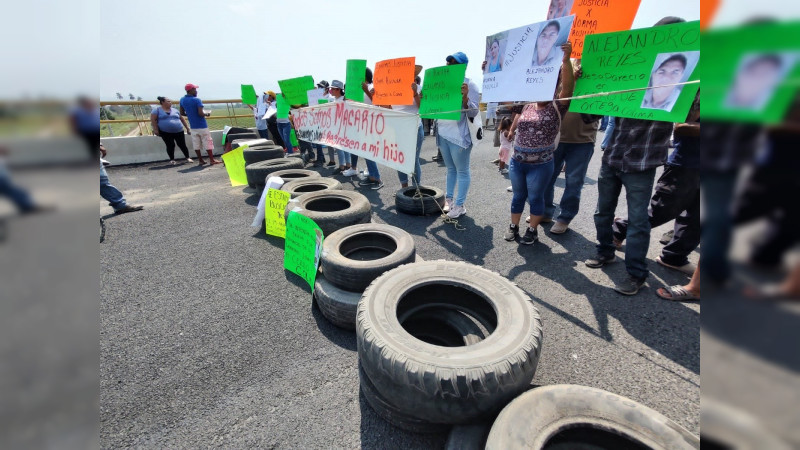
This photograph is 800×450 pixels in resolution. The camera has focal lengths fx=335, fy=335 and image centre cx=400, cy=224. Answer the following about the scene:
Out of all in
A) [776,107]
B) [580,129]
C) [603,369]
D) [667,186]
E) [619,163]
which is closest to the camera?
[776,107]

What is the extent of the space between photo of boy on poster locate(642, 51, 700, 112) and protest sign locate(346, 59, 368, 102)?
15.2 feet

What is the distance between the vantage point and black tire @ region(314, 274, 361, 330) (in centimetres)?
270

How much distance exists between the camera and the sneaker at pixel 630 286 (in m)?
3.10

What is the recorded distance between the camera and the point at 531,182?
12.4 ft

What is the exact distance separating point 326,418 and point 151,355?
1573 mm

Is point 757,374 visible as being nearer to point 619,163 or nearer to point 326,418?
point 326,418

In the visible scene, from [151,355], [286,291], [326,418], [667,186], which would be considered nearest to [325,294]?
[286,291]

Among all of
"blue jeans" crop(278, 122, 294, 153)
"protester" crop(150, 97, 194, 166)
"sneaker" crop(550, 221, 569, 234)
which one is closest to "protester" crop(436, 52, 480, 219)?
"sneaker" crop(550, 221, 569, 234)

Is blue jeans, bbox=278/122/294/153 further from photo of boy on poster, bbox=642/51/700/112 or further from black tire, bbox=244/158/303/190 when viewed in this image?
photo of boy on poster, bbox=642/51/700/112

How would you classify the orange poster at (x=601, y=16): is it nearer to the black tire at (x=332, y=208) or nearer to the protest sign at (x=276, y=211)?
the black tire at (x=332, y=208)

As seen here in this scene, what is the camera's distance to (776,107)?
28 centimetres

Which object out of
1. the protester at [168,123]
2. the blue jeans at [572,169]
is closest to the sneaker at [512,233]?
the blue jeans at [572,169]

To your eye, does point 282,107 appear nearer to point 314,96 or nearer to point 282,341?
point 314,96

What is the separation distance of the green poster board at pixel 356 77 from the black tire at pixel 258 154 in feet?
6.71
